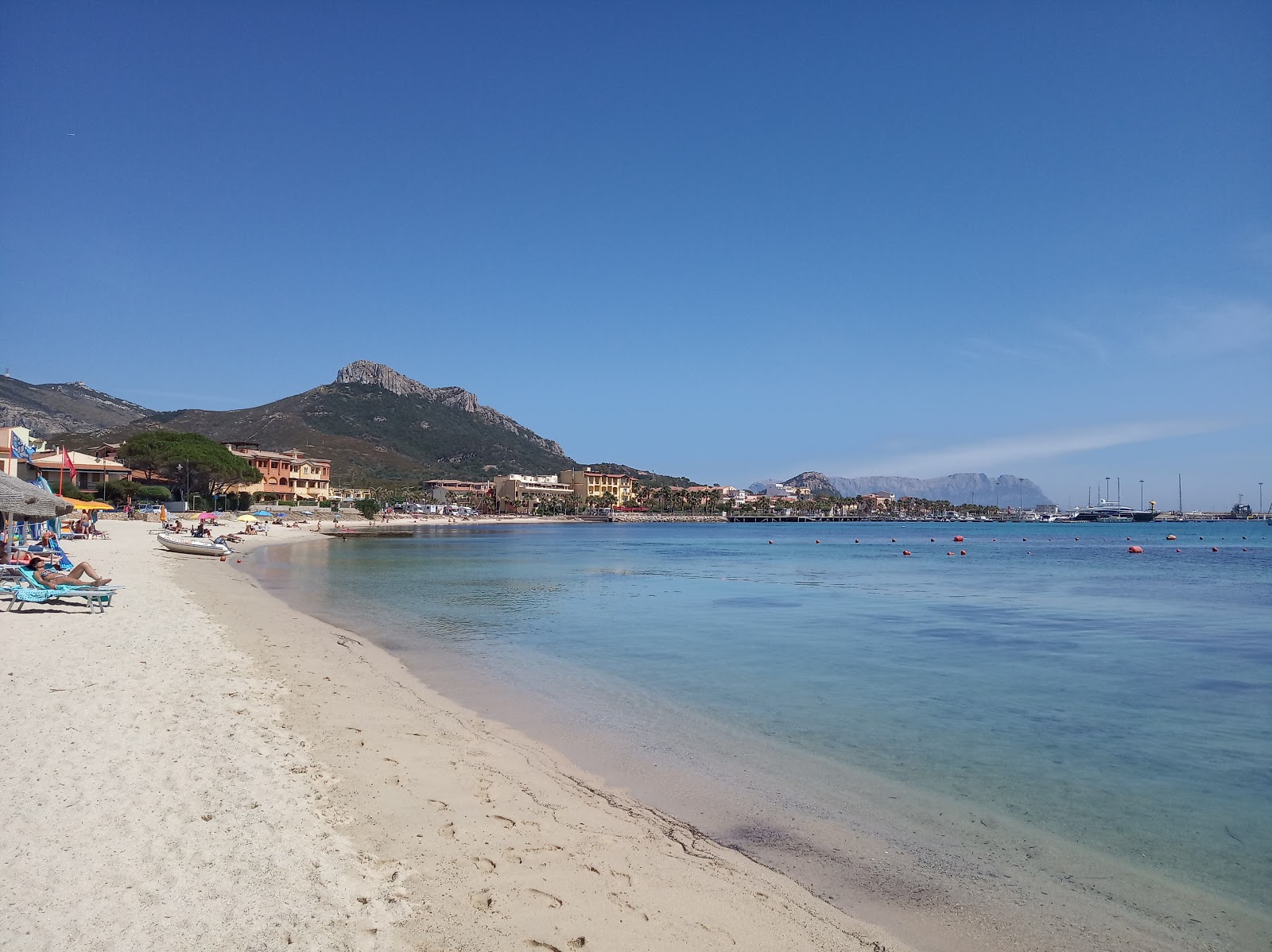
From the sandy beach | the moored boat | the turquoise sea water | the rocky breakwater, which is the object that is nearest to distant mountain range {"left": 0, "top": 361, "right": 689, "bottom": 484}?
the rocky breakwater

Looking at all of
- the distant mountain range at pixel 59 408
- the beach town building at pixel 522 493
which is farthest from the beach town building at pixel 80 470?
the distant mountain range at pixel 59 408

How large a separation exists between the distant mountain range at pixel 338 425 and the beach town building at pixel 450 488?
23.1ft

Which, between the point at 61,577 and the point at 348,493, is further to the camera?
the point at 348,493

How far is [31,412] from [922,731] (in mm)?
186642

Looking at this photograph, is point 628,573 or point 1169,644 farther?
point 628,573

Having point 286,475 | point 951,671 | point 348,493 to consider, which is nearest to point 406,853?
point 951,671

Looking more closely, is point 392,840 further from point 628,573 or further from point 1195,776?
point 628,573

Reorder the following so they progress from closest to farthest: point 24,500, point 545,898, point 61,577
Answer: point 545,898 → point 61,577 → point 24,500

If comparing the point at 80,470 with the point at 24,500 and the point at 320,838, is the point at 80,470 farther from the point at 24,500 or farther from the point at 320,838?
the point at 320,838

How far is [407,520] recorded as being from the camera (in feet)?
344

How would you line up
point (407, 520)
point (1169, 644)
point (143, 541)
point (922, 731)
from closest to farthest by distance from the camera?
point (922, 731) → point (1169, 644) → point (143, 541) → point (407, 520)

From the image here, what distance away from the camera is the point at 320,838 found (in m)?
5.04

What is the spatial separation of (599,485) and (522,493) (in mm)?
27987

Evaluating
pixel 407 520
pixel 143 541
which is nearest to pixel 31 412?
pixel 407 520
